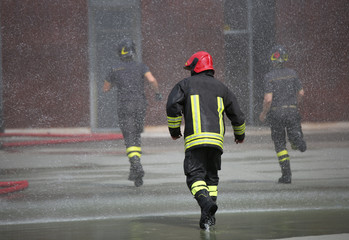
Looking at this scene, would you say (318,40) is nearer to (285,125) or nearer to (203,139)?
(285,125)

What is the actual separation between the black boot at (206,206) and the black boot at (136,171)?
7.97 feet

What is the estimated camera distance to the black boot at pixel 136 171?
308 inches

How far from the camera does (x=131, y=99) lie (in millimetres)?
7895

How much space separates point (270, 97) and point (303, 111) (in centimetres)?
557

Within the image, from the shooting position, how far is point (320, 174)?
909cm

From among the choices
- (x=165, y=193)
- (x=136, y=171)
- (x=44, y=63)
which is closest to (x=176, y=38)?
(x=44, y=63)

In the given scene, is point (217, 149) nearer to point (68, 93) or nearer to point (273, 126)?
point (273, 126)

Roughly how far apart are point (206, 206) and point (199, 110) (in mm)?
736

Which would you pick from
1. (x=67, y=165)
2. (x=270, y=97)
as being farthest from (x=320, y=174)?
(x=67, y=165)

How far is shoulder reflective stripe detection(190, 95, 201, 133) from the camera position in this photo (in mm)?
5512

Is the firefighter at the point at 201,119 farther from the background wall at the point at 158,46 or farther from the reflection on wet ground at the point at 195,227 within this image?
the background wall at the point at 158,46

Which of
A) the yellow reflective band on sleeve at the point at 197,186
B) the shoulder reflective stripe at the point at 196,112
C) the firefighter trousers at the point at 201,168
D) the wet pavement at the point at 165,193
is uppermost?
the shoulder reflective stripe at the point at 196,112

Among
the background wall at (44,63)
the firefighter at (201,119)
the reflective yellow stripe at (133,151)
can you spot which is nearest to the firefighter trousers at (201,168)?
the firefighter at (201,119)

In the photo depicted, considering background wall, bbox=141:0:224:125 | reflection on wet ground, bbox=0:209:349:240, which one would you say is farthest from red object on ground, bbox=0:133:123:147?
reflection on wet ground, bbox=0:209:349:240
